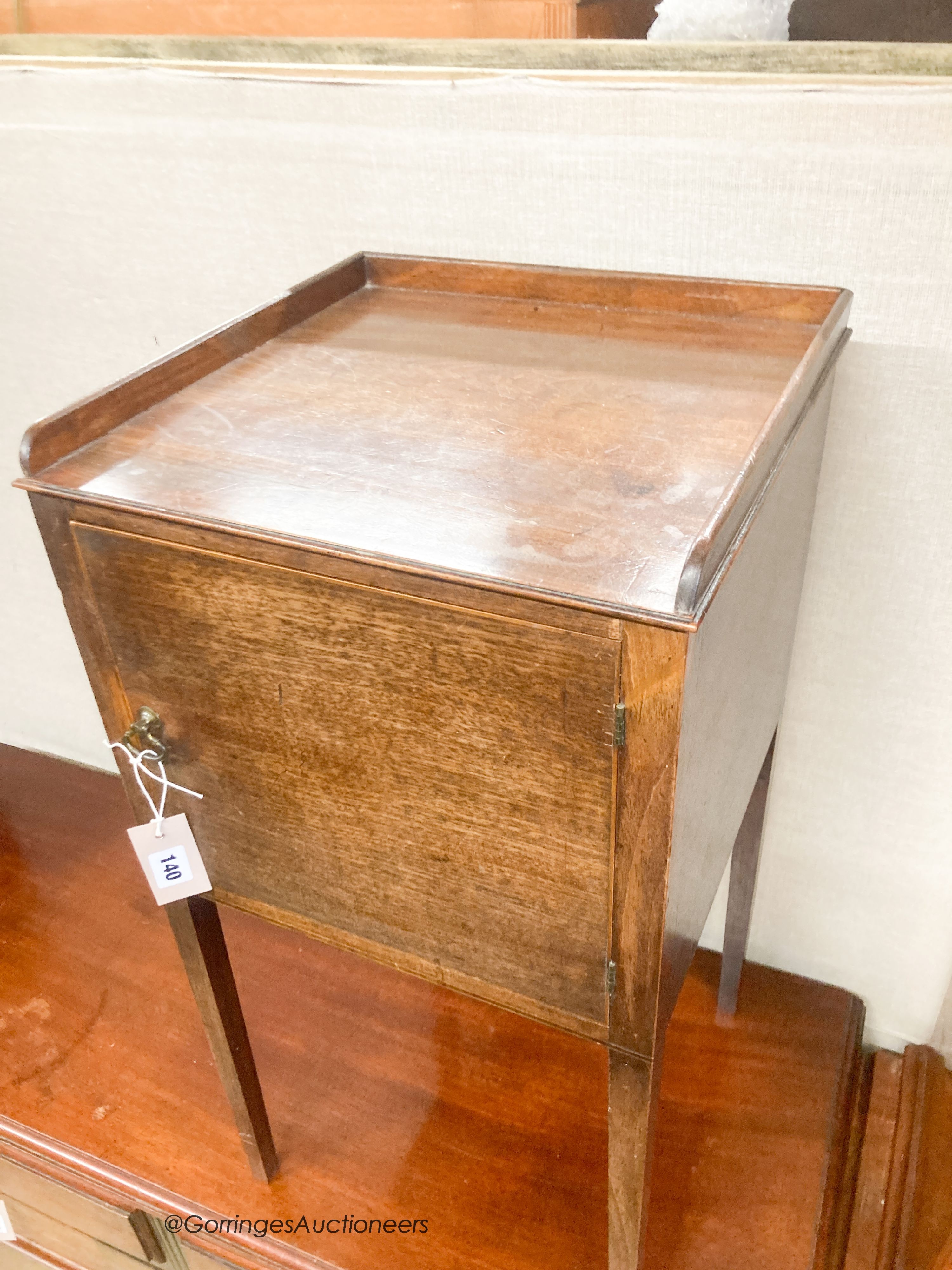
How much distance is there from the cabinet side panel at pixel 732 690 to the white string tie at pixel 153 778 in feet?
1.17

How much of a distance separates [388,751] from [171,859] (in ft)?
0.80

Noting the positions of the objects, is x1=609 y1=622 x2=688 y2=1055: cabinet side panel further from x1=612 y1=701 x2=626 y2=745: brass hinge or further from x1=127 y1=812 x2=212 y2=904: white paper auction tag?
x1=127 y1=812 x2=212 y2=904: white paper auction tag

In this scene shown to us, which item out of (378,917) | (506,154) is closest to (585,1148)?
(378,917)

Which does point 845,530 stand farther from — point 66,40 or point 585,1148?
point 66,40

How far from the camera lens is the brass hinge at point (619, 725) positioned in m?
0.51

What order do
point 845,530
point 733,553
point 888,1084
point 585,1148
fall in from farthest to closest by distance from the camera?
1. point 888,1084
2. point 585,1148
3. point 845,530
4. point 733,553

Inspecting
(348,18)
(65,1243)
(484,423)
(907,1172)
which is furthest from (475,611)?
(65,1243)

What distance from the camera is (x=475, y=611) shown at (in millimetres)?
516

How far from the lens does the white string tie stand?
2.30ft

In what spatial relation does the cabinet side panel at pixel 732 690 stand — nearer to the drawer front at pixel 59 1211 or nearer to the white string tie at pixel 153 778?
the white string tie at pixel 153 778

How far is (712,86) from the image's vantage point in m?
0.76

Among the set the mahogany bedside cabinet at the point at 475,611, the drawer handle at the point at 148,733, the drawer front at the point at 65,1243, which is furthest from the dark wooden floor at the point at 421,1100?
the drawer handle at the point at 148,733

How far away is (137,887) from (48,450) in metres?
0.90

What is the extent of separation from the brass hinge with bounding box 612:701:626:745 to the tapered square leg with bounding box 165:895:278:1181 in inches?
17.0
